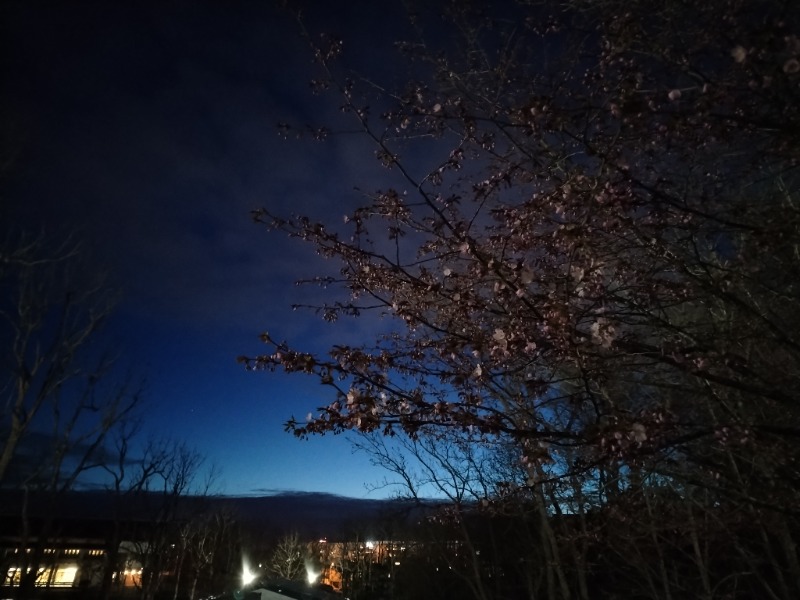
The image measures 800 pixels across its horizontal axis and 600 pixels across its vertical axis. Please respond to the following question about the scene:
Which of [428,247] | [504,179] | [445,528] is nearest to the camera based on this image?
[504,179]

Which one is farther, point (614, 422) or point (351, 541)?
point (351, 541)

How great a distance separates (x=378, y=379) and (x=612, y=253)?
2098mm

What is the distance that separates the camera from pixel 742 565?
13.4m

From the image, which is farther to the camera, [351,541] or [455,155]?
[351,541]

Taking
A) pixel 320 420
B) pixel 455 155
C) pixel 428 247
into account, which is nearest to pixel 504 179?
pixel 455 155

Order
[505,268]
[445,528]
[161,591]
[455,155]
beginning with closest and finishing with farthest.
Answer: [505,268] < [455,155] < [445,528] < [161,591]

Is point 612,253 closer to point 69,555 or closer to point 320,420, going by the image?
point 320,420

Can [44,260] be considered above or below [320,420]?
above

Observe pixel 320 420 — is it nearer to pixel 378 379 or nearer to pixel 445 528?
pixel 378 379

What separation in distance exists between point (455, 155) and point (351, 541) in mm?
47994

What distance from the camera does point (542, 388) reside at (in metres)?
3.88

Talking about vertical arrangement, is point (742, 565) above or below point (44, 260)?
below

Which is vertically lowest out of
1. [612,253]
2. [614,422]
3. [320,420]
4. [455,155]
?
[614,422]

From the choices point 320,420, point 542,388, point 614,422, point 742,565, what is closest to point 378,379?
point 320,420
